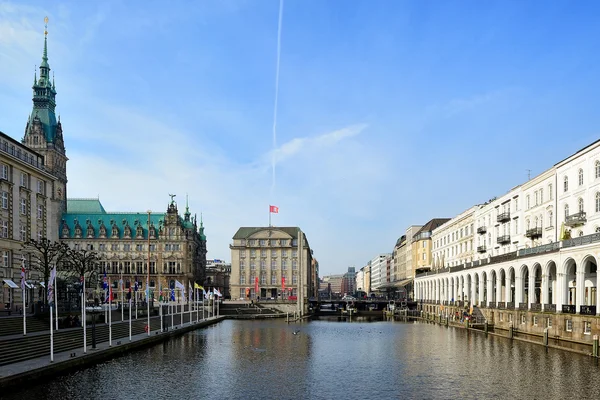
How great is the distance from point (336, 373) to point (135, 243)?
471 ft

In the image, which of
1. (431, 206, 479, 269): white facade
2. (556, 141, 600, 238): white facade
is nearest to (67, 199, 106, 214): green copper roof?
(431, 206, 479, 269): white facade

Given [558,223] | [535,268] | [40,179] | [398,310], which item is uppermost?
[40,179]

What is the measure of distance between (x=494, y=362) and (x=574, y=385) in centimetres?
1169

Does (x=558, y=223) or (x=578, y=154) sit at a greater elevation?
(x=578, y=154)

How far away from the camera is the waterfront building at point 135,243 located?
6875 inches

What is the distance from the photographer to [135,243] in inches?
7003

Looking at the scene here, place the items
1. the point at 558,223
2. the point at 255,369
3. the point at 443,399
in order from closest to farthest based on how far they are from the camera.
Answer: the point at 443,399 < the point at 255,369 < the point at 558,223

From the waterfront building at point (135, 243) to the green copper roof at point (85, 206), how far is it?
7846 mm

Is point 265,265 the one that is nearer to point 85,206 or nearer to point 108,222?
point 108,222

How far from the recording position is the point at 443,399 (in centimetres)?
3488

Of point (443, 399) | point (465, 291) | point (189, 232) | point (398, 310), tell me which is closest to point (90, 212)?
point (189, 232)

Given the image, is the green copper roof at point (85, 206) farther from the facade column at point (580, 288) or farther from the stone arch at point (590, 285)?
the facade column at point (580, 288)

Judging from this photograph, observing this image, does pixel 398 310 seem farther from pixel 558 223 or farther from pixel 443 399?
pixel 443 399

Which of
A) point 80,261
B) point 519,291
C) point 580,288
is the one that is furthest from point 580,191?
point 80,261
